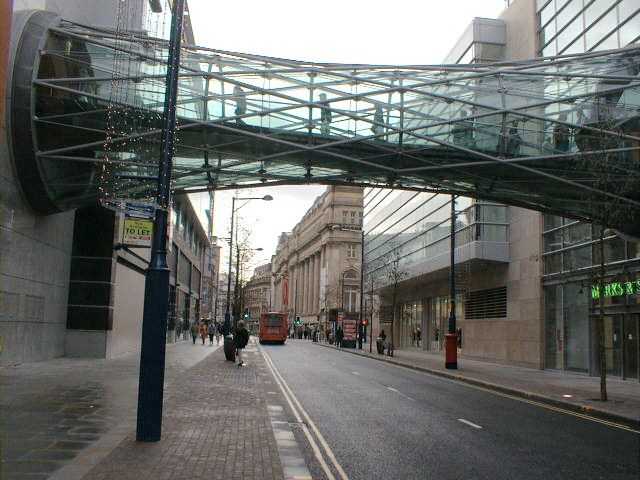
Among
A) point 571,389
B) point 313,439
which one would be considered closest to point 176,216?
point 571,389

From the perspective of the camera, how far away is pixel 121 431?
9859mm

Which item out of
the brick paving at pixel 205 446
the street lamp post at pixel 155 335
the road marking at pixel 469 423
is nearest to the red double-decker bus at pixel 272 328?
the brick paving at pixel 205 446

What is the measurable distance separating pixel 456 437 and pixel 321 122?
1354 centimetres

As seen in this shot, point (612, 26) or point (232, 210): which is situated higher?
point (612, 26)

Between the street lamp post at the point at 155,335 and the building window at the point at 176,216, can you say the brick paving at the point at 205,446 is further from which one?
the building window at the point at 176,216

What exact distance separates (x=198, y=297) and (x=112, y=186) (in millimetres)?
49645

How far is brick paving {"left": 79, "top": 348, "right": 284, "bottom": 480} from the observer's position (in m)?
7.49

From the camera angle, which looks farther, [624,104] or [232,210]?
[232,210]

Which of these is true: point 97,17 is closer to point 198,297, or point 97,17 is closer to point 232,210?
point 232,210

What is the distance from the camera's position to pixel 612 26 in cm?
2547

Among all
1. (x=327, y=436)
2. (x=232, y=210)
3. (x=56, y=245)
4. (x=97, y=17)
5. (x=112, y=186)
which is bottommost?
(x=327, y=436)

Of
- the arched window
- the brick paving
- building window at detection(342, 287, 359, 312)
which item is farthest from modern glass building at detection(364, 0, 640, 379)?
the arched window

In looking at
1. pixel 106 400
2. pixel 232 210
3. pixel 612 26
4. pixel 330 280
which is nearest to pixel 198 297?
pixel 232 210

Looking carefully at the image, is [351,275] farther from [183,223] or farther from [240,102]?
[240,102]
